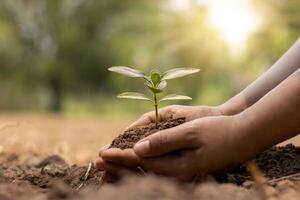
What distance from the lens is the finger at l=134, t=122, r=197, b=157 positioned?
1.41 meters

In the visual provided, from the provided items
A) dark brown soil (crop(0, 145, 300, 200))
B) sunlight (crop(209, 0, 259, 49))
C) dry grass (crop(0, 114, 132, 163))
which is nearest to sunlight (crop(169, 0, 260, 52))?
sunlight (crop(209, 0, 259, 49))

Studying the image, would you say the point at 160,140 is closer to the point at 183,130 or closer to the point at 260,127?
the point at 183,130

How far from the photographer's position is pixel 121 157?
1.48 meters

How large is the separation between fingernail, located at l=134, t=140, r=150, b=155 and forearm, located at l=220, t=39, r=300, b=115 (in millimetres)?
510

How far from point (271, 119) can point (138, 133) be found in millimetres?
405

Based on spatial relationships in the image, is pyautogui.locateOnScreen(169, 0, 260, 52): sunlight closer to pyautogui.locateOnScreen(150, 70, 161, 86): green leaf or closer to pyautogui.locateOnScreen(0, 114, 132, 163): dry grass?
pyautogui.locateOnScreen(0, 114, 132, 163): dry grass

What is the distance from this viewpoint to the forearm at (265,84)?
73.9 inches

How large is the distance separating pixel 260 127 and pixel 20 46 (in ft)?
63.3

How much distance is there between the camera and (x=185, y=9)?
1616 cm

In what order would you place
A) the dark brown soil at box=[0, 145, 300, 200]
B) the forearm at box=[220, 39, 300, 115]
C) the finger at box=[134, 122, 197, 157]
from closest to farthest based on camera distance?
the dark brown soil at box=[0, 145, 300, 200] → the finger at box=[134, 122, 197, 157] → the forearm at box=[220, 39, 300, 115]

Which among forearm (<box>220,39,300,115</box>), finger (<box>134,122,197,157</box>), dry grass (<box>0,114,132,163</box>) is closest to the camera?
finger (<box>134,122,197,157</box>)

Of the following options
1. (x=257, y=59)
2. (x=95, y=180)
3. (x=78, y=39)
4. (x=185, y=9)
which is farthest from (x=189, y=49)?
(x=95, y=180)

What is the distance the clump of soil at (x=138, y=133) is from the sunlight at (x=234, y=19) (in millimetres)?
14434

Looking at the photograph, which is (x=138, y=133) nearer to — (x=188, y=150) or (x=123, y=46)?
(x=188, y=150)
